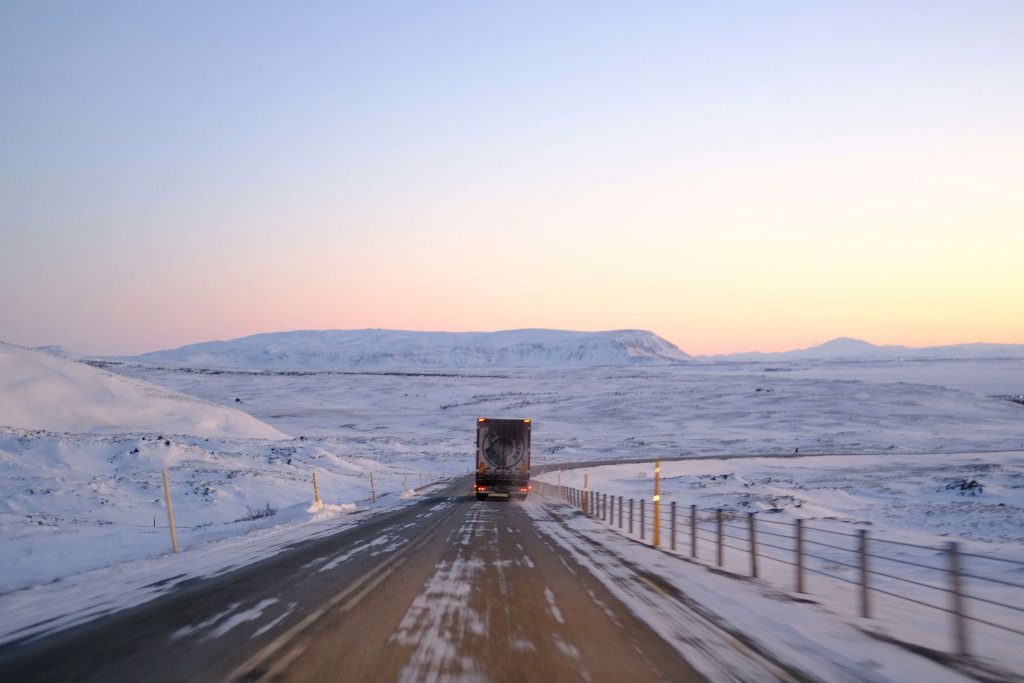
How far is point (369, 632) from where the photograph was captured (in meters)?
7.17

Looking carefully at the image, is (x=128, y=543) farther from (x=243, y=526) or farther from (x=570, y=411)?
(x=570, y=411)

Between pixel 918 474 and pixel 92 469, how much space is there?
159 ft

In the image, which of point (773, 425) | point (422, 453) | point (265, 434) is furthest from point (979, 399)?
point (265, 434)

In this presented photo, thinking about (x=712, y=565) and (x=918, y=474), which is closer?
(x=712, y=565)

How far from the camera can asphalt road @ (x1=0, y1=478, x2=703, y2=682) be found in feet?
19.2

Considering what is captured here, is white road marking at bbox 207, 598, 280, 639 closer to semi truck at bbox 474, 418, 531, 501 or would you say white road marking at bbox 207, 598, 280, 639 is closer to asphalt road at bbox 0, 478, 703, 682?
asphalt road at bbox 0, 478, 703, 682

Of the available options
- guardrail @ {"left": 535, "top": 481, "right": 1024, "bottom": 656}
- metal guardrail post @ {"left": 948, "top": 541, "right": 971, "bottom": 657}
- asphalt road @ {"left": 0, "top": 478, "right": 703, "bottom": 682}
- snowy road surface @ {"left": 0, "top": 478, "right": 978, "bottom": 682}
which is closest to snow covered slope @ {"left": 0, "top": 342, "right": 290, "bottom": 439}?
asphalt road @ {"left": 0, "top": 478, "right": 703, "bottom": 682}

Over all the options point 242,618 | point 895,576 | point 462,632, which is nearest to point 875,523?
point 895,576

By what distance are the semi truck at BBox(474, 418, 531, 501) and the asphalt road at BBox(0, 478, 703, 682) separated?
20433 millimetres

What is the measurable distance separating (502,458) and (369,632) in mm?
26018

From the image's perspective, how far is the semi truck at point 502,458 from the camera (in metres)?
32.6

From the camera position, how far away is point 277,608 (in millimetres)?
8344

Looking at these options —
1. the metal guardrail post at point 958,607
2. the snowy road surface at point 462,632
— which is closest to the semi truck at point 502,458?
the snowy road surface at point 462,632

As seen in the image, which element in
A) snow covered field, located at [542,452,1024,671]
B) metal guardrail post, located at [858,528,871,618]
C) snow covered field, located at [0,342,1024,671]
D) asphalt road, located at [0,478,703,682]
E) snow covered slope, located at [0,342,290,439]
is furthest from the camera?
snow covered slope, located at [0,342,290,439]
